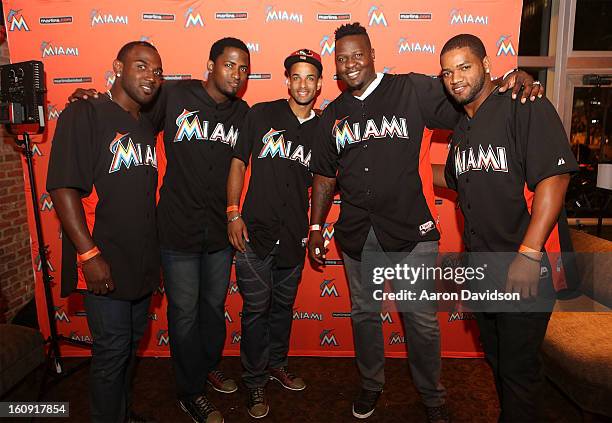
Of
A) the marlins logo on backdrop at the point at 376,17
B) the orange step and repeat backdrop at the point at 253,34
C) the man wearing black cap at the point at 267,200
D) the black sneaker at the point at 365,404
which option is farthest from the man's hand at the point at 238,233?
the marlins logo on backdrop at the point at 376,17

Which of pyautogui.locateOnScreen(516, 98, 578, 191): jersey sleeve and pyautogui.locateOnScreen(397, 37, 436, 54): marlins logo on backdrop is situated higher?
pyautogui.locateOnScreen(397, 37, 436, 54): marlins logo on backdrop

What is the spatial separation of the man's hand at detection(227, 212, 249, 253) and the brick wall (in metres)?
2.47

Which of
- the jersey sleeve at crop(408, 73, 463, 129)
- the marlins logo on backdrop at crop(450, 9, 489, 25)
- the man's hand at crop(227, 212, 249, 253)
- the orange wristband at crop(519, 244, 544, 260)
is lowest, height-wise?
the man's hand at crop(227, 212, 249, 253)

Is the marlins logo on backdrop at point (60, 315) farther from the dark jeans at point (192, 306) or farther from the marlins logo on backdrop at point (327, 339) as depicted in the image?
the marlins logo on backdrop at point (327, 339)

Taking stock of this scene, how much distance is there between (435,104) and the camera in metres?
2.40

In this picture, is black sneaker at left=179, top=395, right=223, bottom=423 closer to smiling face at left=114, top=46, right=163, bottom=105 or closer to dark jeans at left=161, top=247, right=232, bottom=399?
dark jeans at left=161, top=247, right=232, bottom=399

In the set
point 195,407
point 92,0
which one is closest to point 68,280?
point 195,407

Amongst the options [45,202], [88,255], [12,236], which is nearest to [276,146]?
[88,255]

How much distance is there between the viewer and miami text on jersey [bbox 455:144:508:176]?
190cm

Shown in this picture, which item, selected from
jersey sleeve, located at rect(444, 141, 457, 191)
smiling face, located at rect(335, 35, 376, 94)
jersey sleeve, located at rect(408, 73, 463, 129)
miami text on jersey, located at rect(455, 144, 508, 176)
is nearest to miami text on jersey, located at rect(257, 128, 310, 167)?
smiling face, located at rect(335, 35, 376, 94)

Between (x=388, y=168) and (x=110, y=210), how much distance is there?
60.4 inches

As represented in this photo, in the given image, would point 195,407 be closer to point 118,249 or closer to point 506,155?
point 118,249

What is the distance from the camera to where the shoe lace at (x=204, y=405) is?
2582 mm

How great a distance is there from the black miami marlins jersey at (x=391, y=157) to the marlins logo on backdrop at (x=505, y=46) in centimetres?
101
